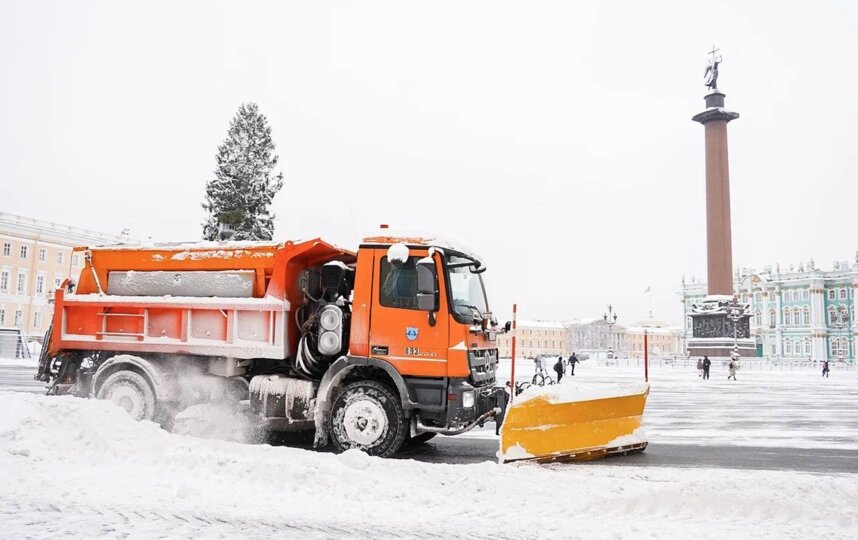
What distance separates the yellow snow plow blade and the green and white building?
319ft

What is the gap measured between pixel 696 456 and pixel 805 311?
111 m

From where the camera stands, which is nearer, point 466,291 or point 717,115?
point 466,291

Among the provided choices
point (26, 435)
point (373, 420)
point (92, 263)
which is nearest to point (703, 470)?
point (373, 420)

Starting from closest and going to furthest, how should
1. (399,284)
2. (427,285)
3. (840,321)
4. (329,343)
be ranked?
(427,285) → (399,284) → (329,343) → (840,321)

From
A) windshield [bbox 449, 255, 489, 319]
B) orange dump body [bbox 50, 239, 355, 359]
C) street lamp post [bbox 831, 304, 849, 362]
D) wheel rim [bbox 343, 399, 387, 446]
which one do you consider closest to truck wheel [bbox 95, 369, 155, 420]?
orange dump body [bbox 50, 239, 355, 359]

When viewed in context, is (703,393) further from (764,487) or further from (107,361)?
(107,361)

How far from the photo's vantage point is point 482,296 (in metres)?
9.17

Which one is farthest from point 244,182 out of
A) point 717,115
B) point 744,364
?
point 717,115

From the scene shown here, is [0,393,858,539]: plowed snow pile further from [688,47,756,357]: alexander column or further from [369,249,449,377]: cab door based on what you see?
[688,47,756,357]: alexander column

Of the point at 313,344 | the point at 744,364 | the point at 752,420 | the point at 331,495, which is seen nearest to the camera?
the point at 331,495

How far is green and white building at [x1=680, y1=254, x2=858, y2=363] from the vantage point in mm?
99312

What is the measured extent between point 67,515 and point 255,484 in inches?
66.4

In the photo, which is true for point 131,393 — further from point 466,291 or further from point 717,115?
point 717,115

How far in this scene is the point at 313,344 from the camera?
29.6 ft
